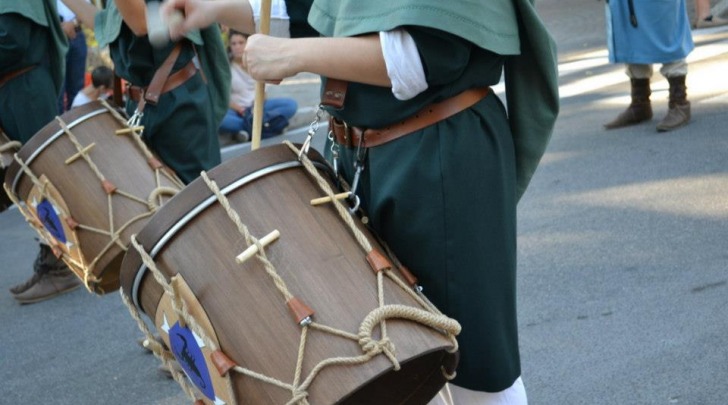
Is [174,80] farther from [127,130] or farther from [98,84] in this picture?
[98,84]

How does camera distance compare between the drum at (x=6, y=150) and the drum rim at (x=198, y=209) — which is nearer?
the drum rim at (x=198, y=209)

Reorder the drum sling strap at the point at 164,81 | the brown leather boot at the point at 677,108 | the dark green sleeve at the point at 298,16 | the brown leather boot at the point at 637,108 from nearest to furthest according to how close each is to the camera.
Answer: the dark green sleeve at the point at 298,16
the drum sling strap at the point at 164,81
the brown leather boot at the point at 677,108
the brown leather boot at the point at 637,108

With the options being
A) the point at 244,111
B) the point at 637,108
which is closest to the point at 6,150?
the point at 637,108

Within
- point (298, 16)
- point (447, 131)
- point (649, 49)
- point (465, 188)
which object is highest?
point (298, 16)

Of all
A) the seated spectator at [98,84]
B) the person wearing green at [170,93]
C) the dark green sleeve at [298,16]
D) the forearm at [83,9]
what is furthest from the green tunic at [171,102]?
the seated spectator at [98,84]

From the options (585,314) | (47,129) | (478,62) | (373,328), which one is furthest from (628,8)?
(373,328)

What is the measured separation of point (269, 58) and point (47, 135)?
5.56 feet

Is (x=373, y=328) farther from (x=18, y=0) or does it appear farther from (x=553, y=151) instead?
(x=553, y=151)

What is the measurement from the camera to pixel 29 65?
5.16 metres

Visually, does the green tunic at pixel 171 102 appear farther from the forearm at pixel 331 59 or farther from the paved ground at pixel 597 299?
the forearm at pixel 331 59

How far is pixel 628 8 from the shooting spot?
7.34 metres

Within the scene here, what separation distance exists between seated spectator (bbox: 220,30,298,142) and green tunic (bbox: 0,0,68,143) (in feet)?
16.6

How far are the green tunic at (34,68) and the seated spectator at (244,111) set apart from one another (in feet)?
16.6

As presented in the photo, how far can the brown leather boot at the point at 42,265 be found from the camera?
5730mm
